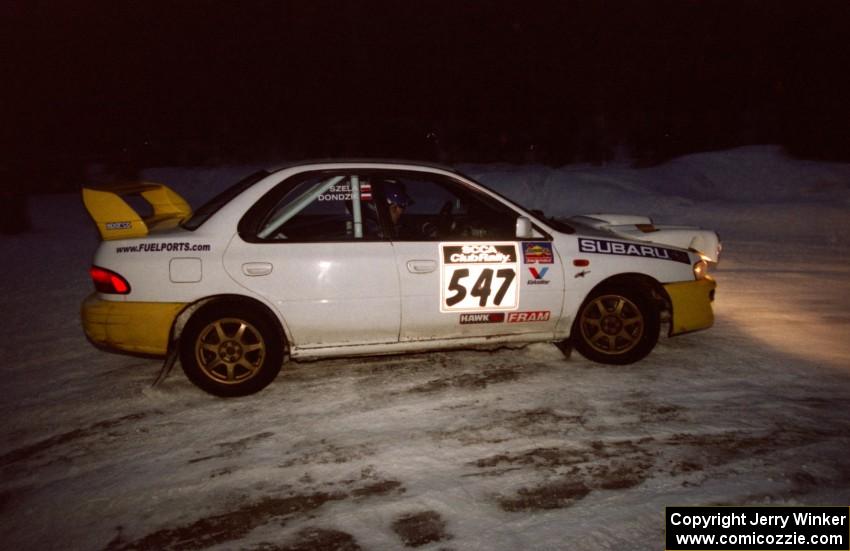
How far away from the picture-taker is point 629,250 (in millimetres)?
5078

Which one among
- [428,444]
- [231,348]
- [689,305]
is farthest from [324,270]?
[689,305]

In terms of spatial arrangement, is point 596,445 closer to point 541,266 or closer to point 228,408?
point 541,266

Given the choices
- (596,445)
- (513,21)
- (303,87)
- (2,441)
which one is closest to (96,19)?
(303,87)

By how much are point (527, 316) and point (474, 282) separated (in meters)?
0.51

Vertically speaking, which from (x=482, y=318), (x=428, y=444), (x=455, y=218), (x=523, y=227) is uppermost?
(x=455, y=218)

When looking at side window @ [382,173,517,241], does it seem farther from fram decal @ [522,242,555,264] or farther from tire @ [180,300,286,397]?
tire @ [180,300,286,397]

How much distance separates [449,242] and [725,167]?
17374 millimetres

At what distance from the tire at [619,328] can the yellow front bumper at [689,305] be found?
0.16 meters

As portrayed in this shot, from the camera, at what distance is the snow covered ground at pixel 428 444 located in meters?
3.04

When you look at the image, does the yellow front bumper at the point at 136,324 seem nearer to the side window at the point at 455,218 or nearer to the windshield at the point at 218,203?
the windshield at the point at 218,203

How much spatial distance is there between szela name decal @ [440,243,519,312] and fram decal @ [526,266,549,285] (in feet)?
0.39

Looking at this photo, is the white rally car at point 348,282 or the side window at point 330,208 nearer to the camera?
the white rally car at point 348,282

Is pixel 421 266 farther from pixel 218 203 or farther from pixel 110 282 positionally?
pixel 110 282

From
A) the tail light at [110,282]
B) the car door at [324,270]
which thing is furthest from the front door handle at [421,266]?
the tail light at [110,282]
